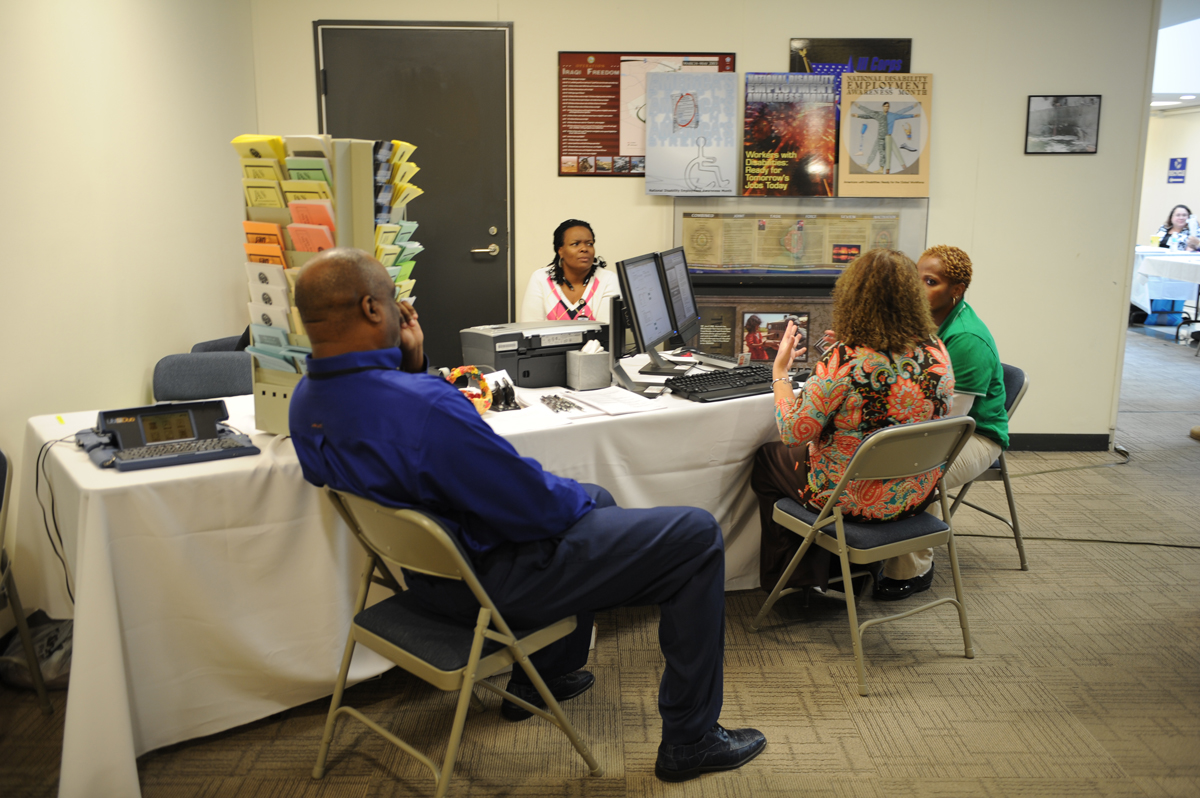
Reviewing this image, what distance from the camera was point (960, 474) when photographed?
2.93 meters

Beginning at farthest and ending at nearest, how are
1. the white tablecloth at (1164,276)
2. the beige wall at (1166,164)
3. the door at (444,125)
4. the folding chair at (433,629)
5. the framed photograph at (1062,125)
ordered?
the beige wall at (1166,164)
the white tablecloth at (1164,276)
the framed photograph at (1062,125)
the door at (444,125)
the folding chair at (433,629)

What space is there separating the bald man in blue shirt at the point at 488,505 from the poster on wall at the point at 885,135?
312 centimetres

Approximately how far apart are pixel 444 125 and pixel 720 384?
7.81 ft

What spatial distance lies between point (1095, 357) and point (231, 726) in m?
4.65

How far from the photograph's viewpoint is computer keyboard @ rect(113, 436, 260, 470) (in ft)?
6.43

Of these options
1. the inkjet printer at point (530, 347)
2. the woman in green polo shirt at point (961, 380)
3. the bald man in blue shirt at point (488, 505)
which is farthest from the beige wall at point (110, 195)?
the woman in green polo shirt at point (961, 380)

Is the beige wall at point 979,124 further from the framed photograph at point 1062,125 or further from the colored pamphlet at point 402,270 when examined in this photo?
the colored pamphlet at point 402,270

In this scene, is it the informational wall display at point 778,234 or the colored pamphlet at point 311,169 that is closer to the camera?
the colored pamphlet at point 311,169

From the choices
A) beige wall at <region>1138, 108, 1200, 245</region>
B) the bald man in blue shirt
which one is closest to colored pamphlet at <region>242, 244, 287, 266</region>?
the bald man in blue shirt

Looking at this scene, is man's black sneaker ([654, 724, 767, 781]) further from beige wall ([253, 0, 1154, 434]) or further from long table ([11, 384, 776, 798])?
beige wall ([253, 0, 1154, 434])

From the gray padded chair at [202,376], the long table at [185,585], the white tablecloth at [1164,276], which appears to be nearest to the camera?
the long table at [185,585]

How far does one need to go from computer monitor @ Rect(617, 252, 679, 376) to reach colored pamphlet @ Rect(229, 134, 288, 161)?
3.49 ft

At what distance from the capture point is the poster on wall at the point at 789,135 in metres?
4.40

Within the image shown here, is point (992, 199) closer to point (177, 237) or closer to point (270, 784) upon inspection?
point (177, 237)
